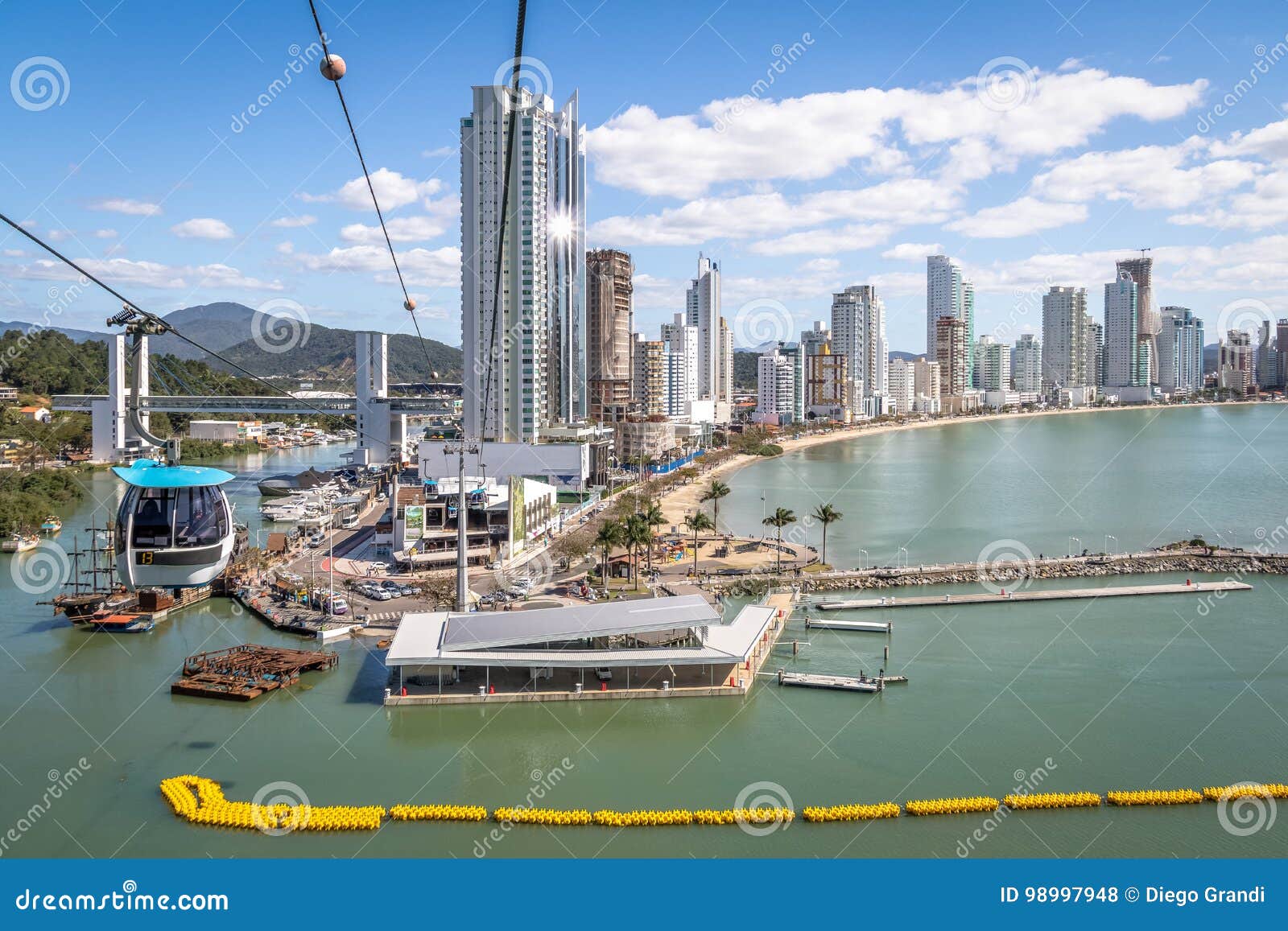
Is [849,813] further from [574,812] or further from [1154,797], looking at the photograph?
[1154,797]

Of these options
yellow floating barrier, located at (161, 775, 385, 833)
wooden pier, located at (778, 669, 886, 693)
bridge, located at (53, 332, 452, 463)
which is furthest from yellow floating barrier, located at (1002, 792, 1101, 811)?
bridge, located at (53, 332, 452, 463)

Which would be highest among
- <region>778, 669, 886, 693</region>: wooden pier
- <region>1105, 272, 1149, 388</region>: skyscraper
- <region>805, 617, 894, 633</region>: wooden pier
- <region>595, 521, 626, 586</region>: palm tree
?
<region>1105, 272, 1149, 388</region>: skyscraper

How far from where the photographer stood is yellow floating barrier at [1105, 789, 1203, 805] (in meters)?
7.31

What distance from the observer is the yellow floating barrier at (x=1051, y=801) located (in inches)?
285

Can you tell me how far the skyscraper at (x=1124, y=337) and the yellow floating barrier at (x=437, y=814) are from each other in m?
85.3

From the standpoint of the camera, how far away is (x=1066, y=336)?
81.1 meters

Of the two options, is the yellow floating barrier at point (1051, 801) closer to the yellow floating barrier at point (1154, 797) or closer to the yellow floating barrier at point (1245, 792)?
the yellow floating barrier at point (1154, 797)

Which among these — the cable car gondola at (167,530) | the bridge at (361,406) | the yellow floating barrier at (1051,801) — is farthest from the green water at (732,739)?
the bridge at (361,406)

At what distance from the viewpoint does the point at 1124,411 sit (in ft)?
243

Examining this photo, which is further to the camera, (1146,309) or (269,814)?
(1146,309)

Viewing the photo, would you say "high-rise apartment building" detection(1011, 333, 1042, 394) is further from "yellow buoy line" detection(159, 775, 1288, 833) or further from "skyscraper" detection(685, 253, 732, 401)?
"yellow buoy line" detection(159, 775, 1288, 833)

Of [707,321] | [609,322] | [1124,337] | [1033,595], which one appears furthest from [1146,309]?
[1033,595]

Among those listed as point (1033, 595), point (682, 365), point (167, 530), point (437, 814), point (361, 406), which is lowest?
point (437, 814)

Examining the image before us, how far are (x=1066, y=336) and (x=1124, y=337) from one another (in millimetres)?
5179
